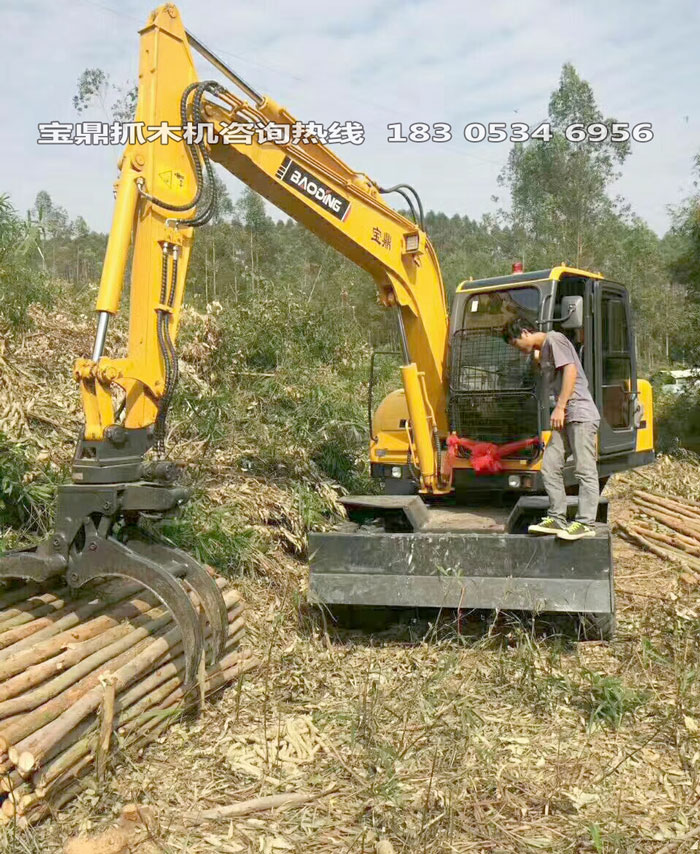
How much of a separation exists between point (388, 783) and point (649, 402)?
18.6ft

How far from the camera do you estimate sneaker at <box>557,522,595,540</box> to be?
5.06m

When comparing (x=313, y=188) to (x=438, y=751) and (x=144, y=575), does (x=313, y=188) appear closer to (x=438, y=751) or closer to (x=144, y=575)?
(x=144, y=575)

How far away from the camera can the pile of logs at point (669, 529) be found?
7.41m

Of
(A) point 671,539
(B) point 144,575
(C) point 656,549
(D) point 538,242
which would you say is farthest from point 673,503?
(D) point 538,242

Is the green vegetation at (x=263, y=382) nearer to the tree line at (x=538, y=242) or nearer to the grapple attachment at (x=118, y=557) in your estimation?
the grapple attachment at (x=118, y=557)

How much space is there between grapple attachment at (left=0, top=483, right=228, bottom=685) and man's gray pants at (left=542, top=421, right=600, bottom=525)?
2319mm

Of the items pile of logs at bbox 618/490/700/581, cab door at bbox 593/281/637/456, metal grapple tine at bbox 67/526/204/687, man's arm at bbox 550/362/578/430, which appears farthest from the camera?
→ pile of logs at bbox 618/490/700/581

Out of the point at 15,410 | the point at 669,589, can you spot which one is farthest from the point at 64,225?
the point at 669,589

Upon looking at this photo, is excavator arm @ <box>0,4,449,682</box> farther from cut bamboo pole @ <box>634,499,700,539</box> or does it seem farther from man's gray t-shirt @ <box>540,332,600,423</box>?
cut bamboo pole @ <box>634,499,700,539</box>

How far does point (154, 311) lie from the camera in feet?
15.4

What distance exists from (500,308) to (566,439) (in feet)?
4.53

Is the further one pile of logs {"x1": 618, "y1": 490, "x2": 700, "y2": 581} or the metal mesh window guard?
pile of logs {"x1": 618, "y1": 490, "x2": 700, "y2": 581}

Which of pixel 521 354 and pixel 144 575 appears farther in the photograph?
pixel 521 354

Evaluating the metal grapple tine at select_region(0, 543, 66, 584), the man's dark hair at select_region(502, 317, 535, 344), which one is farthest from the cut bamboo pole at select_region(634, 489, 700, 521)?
the metal grapple tine at select_region(0, 543, 66, 584)
